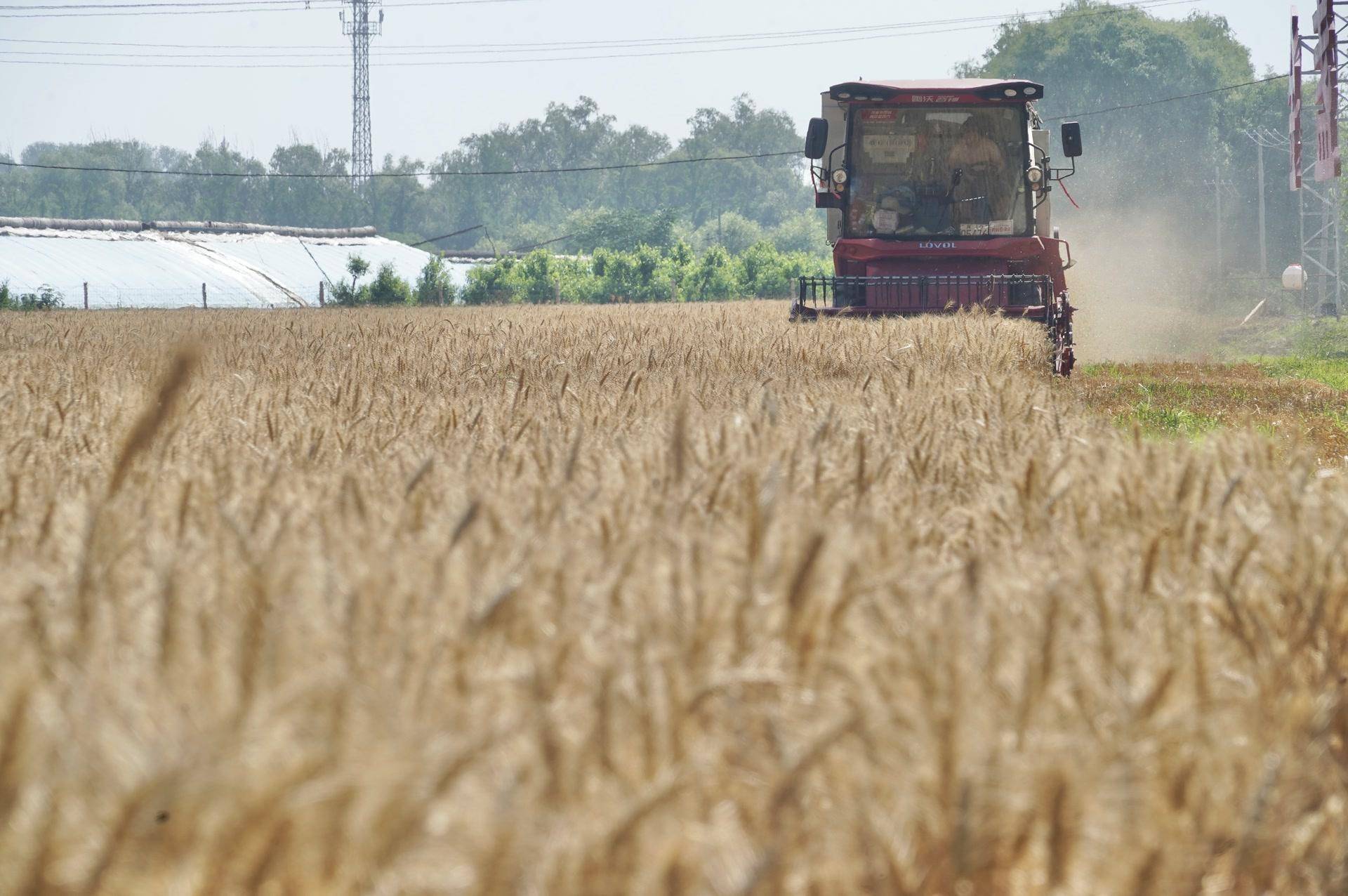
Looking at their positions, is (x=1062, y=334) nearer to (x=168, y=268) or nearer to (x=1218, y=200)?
(x=168, y=268)

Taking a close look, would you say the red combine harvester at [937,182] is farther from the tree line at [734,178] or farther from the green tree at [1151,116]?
the green tree at [1151,116]

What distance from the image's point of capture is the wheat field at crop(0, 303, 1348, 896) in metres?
1.08

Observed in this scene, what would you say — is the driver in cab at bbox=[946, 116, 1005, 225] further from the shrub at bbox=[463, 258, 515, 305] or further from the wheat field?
the shrub at bbox=[463, 258, 515, 305]

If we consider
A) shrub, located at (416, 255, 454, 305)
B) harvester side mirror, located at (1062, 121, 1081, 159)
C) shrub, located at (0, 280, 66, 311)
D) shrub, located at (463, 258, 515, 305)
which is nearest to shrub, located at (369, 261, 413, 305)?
shrub, located at (416, 255, 454, 305)

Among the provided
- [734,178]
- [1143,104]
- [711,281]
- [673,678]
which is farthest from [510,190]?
[673,678]

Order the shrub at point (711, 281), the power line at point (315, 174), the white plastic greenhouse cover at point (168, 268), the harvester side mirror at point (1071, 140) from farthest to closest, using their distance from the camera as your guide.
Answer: the power line at point (315, 174) → the shrub at point (711, 281) → the white plastic greenhouse cover at point (168, 268) → the harvester side mirror at point (1071, 140)

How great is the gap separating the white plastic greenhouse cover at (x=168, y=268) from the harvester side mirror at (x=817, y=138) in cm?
3036

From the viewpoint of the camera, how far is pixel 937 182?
16656 mm

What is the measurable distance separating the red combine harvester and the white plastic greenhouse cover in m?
30.6

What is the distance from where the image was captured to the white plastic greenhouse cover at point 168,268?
1860 inches

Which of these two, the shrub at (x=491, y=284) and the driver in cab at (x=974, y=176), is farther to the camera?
the shrub at (x=491, y=284)

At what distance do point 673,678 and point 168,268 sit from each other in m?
53.0

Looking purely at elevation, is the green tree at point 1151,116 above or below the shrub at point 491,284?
above

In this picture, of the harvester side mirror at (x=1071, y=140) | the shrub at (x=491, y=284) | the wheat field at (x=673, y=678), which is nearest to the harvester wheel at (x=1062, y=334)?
the harvester side mirror at (x=1071, y=140)
